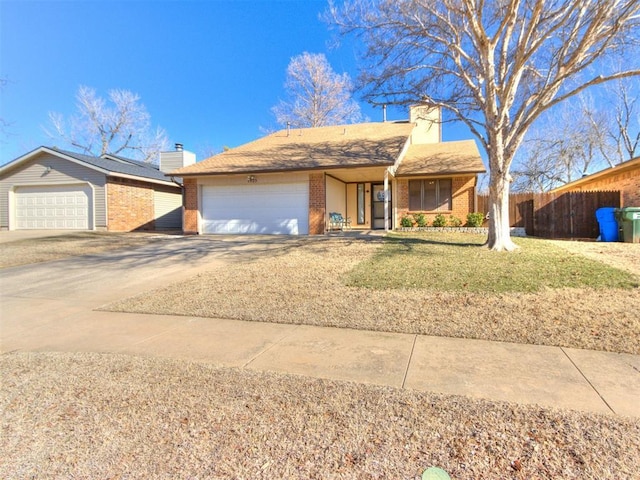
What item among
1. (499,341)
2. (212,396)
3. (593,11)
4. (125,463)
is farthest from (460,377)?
(593,11)

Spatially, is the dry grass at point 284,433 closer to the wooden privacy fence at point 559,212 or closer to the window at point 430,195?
the window at point 430,195

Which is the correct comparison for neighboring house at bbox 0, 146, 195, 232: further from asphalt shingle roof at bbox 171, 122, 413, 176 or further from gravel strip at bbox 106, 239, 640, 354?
gravel strip at bbox 106, 239, 640, 354

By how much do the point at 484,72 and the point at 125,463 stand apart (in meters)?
11.5

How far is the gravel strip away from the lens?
4.55 m

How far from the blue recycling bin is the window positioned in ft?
18.2

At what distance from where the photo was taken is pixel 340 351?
414cm

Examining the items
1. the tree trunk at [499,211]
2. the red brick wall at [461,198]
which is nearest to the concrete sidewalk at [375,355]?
the tree trunk at [499,211]

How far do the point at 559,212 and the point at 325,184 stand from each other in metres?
9.91

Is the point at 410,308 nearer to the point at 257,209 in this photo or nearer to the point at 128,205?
the point at 257,209

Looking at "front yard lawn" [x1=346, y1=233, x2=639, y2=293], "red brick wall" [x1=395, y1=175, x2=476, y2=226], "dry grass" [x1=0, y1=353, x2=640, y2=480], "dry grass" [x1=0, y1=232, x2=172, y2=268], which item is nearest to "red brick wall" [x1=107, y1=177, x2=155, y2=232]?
"dry grass" [x1=0, y1=232, x2=172, y2=268]

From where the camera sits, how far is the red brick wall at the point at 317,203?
14938 millimetres

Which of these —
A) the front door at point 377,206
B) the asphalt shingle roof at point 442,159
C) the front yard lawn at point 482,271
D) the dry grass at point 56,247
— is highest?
the asphalt shingle roof at point 442,159

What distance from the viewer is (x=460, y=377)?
3.42 metres

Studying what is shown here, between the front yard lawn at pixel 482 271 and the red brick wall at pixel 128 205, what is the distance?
14.9m
